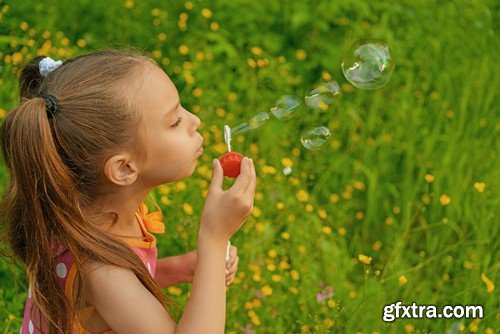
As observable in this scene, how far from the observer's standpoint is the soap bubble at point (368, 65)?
115 inches

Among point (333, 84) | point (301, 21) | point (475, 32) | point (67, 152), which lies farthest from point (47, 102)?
point (475, 32)

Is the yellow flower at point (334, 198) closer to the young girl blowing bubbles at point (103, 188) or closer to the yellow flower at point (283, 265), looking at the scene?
the yellow flower at point (283, 265)

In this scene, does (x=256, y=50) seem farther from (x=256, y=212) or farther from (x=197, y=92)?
(x=256, y=212)

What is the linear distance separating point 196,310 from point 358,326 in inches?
39.5

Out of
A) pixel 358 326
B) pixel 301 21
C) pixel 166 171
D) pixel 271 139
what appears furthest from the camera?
pixel 301 21

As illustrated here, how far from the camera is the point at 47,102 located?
6.40 feet

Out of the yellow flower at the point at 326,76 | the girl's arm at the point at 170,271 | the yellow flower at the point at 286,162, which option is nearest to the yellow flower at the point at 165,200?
the yellow flower at the point at 286,162

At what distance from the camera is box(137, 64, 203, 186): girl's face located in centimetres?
200

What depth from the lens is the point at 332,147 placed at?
352 centimetres

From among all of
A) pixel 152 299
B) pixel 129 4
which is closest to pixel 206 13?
pixel 129 4

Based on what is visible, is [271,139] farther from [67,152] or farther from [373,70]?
[67,152]

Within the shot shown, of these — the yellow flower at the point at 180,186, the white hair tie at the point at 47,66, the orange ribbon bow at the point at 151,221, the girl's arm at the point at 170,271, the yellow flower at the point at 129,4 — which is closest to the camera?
the white hair tie at the point at 47,66

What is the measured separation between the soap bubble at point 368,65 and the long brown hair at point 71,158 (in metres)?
1.05

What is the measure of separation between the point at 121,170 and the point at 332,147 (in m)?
1.63
